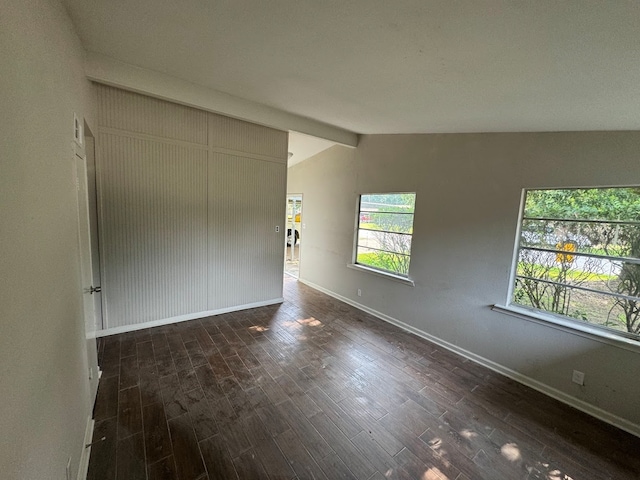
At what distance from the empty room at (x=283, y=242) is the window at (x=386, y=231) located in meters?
0.04

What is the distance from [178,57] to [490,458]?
13.1 ft

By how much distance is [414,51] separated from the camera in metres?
1.68

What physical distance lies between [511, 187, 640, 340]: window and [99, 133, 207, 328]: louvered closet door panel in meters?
3.98

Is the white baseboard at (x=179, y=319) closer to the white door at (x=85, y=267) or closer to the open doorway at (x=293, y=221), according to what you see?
the white door at (x=85, y=267)

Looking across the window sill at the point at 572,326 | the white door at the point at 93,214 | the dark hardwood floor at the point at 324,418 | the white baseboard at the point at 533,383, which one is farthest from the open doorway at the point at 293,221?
the window sill at the point at 572,326

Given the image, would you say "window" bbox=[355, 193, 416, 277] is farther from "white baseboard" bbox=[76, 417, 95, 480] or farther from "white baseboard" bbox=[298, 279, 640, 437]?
"white baseboard" bbox=[76, 417, 95, 480]

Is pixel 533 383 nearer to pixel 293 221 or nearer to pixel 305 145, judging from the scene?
pixel 305 145

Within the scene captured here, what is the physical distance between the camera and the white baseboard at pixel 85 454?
1.56m

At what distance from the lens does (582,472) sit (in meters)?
1.83

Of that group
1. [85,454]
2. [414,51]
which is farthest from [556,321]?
[85,454]

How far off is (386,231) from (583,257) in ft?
7.60

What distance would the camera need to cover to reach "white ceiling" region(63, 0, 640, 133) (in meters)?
1.28

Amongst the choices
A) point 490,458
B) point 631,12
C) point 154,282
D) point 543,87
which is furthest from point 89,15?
point 490,458

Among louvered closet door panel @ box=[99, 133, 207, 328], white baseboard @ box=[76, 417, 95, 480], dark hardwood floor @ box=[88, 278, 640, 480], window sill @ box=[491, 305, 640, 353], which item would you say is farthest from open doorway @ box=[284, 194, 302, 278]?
white baseboard @ box=[76, 417, 95, 480]
